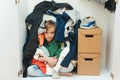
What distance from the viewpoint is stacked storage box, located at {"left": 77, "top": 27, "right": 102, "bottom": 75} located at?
2424mm

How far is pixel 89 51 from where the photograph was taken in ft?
8.09

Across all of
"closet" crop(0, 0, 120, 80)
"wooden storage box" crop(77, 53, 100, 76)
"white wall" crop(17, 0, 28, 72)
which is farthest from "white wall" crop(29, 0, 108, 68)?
"wooden storage box" crop(77, 53, 100, 76)

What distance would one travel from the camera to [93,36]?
243 cm

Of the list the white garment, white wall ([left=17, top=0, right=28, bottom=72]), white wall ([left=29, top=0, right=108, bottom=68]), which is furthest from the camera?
white wall ([left=29, top=0, right=108, bottom=68])

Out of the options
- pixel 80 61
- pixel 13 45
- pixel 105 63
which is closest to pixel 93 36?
pixel 80 61

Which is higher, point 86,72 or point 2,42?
point 2,42

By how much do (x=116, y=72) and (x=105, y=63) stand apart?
58 centimetres

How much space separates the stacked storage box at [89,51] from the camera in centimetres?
242

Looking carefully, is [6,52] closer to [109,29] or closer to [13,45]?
[13,45]

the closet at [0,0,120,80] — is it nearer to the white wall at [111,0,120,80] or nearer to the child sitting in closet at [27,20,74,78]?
the white wall at [111,0,120,80]

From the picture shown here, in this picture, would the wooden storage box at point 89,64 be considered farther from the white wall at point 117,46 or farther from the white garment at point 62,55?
the white wall at point 117,46

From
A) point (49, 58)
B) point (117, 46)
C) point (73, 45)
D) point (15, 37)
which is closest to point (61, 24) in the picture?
point (73, 45)

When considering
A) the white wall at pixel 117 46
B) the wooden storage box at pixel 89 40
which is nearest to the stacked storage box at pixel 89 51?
the wooden storage box at pixel 89 40

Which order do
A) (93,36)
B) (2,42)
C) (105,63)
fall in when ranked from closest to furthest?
1. (2,42)
2. (93,36)
3. (105,63)
